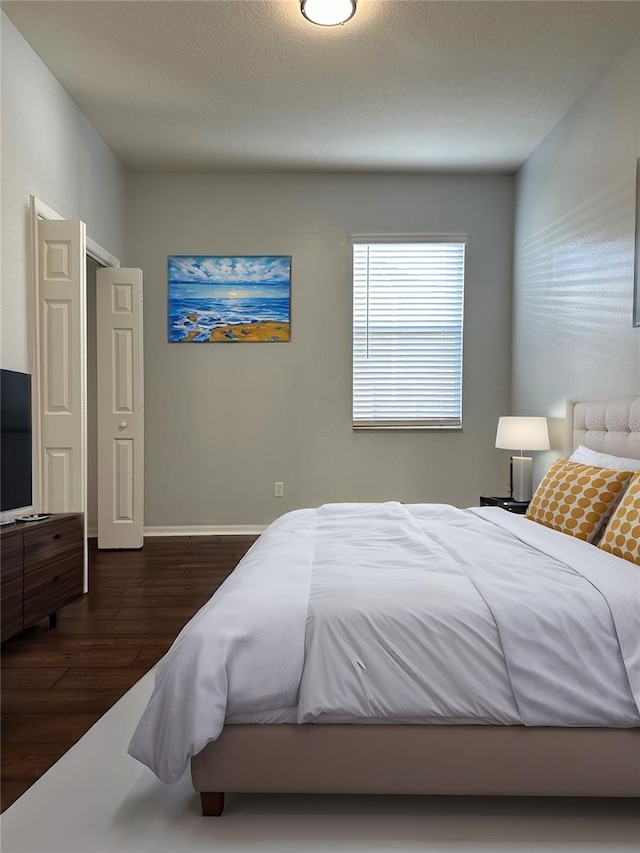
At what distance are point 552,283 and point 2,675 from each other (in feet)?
14.0

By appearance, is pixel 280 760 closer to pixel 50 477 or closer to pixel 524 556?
pixel 524 556

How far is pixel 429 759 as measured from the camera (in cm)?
175

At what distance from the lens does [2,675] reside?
2.78 m

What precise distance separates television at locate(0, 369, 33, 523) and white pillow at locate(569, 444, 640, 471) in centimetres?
287

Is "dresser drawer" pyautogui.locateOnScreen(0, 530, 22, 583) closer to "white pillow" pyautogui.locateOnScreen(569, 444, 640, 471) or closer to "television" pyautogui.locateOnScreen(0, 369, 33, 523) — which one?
"television" pyautogui.locateOnScreen(0, 369, 33, 523)

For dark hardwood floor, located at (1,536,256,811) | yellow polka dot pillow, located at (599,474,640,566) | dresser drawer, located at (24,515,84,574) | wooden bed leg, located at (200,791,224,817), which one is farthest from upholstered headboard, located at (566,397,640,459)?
dresser drawer, located at (24,515,84,574)

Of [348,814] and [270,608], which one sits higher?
[270,608]

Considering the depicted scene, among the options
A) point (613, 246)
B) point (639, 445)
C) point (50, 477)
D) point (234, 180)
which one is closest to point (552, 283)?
point (613, 246)

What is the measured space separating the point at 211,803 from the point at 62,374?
295 cm

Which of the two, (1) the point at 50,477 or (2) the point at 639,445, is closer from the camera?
(2) the point at 639,445

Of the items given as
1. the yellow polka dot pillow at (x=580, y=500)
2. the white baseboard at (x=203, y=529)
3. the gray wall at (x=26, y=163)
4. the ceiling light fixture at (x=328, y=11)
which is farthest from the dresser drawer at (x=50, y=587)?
the ceiling light fixture at (x=328, y=11)

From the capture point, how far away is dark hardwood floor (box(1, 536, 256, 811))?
2.23 meters

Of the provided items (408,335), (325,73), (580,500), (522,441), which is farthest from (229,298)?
(580,500)

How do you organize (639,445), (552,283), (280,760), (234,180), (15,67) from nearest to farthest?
(280,760) → (639,445) → (15,67) → (552,283) → (234,180)
